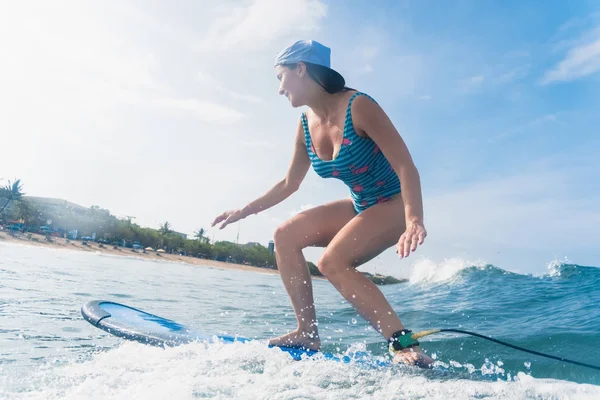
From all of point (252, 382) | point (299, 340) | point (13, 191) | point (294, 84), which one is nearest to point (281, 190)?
point (294, 84)

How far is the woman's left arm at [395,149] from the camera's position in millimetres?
2283

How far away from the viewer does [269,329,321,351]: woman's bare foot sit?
9.23ft

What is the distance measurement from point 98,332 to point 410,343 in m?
2.64

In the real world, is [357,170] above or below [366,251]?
above

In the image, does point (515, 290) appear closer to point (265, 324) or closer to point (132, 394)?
point (265, 324)

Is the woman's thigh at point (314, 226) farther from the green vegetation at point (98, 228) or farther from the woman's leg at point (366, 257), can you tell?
the green vegetation at point (98, 228)

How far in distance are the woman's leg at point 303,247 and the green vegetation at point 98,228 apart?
56439mm

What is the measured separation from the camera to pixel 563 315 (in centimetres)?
552

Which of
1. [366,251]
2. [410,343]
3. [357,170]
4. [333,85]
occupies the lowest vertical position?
[410,343]

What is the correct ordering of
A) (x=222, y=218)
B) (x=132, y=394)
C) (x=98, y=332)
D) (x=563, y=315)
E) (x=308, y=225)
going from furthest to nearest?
(x=563, y=315)
(x=98, y=332)
(x=222, y=218)
(x=308, y=225)
(x=132, y=394)

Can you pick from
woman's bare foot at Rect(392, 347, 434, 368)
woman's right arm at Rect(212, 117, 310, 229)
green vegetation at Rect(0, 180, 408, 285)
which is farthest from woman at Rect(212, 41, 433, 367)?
green vegetation at Rect(0, 180, 408, 285)

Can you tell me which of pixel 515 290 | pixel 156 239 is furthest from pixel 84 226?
pixel 515 290

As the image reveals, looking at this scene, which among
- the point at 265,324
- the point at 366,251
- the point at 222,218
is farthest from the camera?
the point at 265,324

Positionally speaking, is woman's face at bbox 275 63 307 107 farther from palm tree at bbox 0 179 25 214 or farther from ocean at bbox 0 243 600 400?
palm tree at bbox 0 179 25 214
